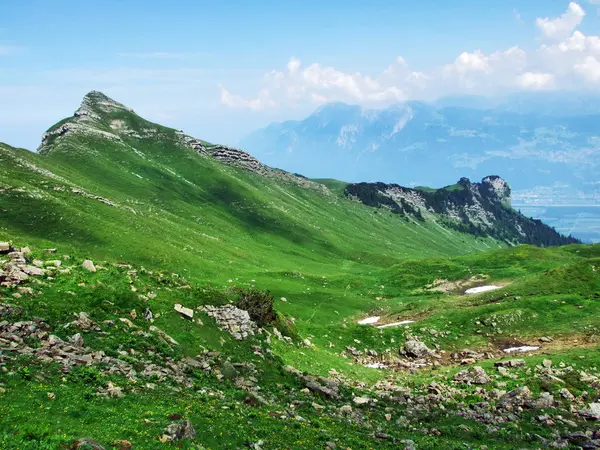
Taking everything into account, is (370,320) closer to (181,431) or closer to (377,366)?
(377,366)

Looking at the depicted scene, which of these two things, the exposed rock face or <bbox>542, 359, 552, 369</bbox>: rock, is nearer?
the exposed rock face

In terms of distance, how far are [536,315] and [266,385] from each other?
37918mm

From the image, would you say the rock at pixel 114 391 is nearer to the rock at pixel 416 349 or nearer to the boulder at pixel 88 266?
the boulder at pixel 88 266

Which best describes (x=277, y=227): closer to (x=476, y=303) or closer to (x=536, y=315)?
(x=476, y=303)

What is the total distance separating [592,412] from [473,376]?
27.4 ft

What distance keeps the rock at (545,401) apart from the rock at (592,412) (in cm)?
178

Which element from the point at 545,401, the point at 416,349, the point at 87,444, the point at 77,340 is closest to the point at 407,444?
the point at 545,401

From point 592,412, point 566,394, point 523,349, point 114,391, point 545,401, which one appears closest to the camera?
point 114,391

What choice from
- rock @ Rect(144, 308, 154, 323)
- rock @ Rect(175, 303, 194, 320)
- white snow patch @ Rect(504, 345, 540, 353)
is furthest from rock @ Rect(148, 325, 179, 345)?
white snow patch @ Rect(504, 345, 540, 353)

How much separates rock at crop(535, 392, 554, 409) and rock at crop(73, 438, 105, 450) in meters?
27.8

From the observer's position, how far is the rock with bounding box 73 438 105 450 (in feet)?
50.4

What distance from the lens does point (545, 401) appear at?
99.5 feet

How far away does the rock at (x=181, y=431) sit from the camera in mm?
18062

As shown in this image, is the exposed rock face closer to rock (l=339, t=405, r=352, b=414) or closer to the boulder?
the boulder
